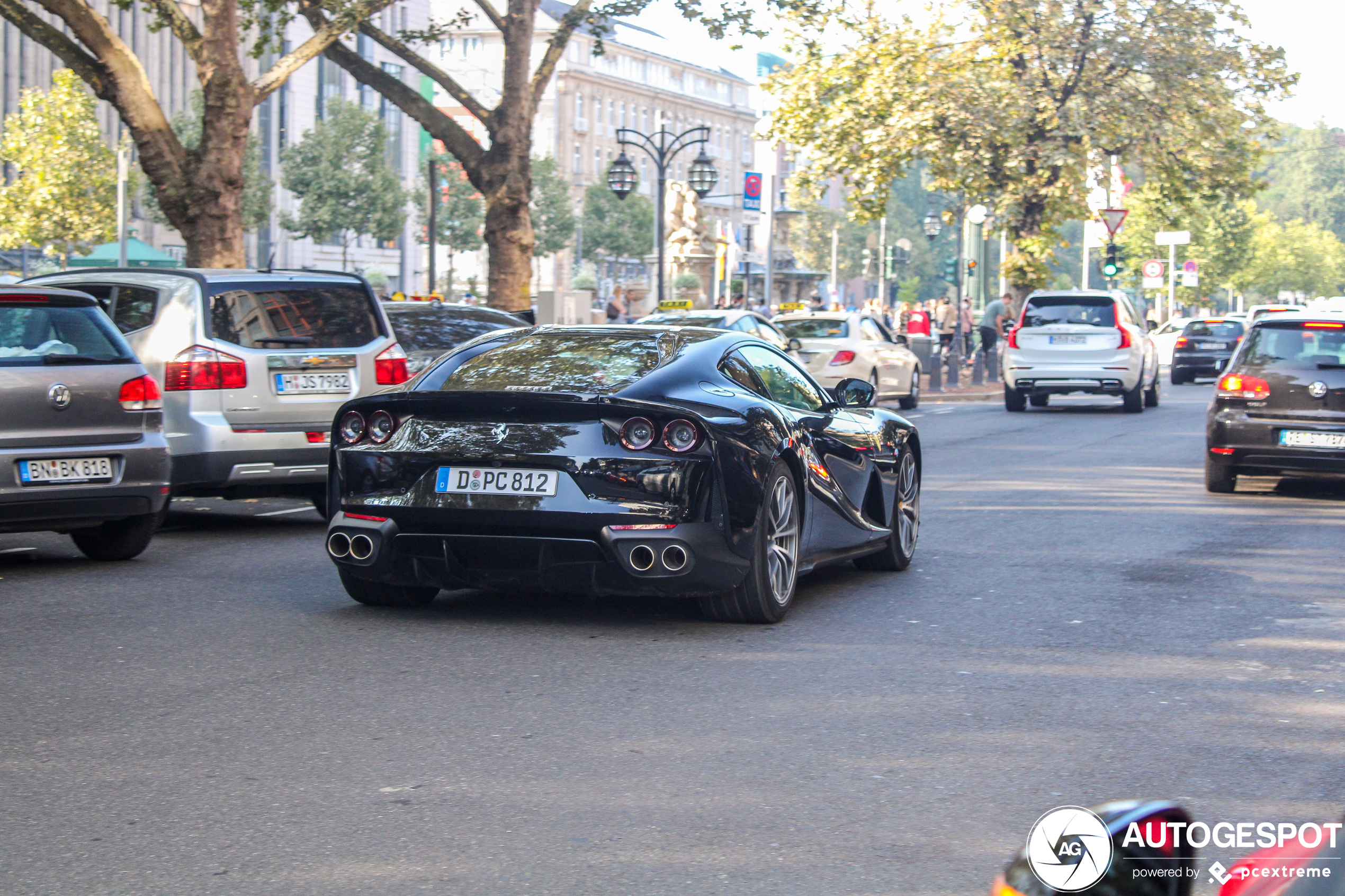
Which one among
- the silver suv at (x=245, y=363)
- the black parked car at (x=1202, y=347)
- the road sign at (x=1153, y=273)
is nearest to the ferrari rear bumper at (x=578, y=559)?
the silver suv at (x=245, y=363)

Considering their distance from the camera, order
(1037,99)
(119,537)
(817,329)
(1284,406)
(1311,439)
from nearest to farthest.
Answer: (119,537) → (1311,439) → (1284,406) → (817,329) → (1037,99)

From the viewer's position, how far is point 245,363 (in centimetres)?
1034

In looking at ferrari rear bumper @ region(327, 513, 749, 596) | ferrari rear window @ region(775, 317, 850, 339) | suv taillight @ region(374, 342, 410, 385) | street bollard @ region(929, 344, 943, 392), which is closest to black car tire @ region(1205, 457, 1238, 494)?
suv taillight @ region(374, 342, 410, 385)

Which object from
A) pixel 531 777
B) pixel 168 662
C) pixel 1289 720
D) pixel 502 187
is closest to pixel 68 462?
pixel 168 662

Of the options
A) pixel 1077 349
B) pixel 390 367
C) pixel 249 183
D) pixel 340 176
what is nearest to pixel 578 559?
pixel 390 367

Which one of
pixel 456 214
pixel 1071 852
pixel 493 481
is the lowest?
pixel 493 481

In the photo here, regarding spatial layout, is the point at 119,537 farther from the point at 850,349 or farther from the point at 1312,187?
the point at 1312,187

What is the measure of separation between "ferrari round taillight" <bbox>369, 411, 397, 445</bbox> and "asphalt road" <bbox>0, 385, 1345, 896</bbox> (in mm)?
789

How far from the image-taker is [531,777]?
15.0 ft

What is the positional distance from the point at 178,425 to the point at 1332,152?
173m

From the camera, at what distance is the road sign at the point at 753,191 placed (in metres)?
30.1

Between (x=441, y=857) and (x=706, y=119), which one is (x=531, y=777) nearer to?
(x=441, y=857)

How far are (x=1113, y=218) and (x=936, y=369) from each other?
18.0 ft

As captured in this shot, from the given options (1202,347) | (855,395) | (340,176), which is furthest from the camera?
(340,176)
